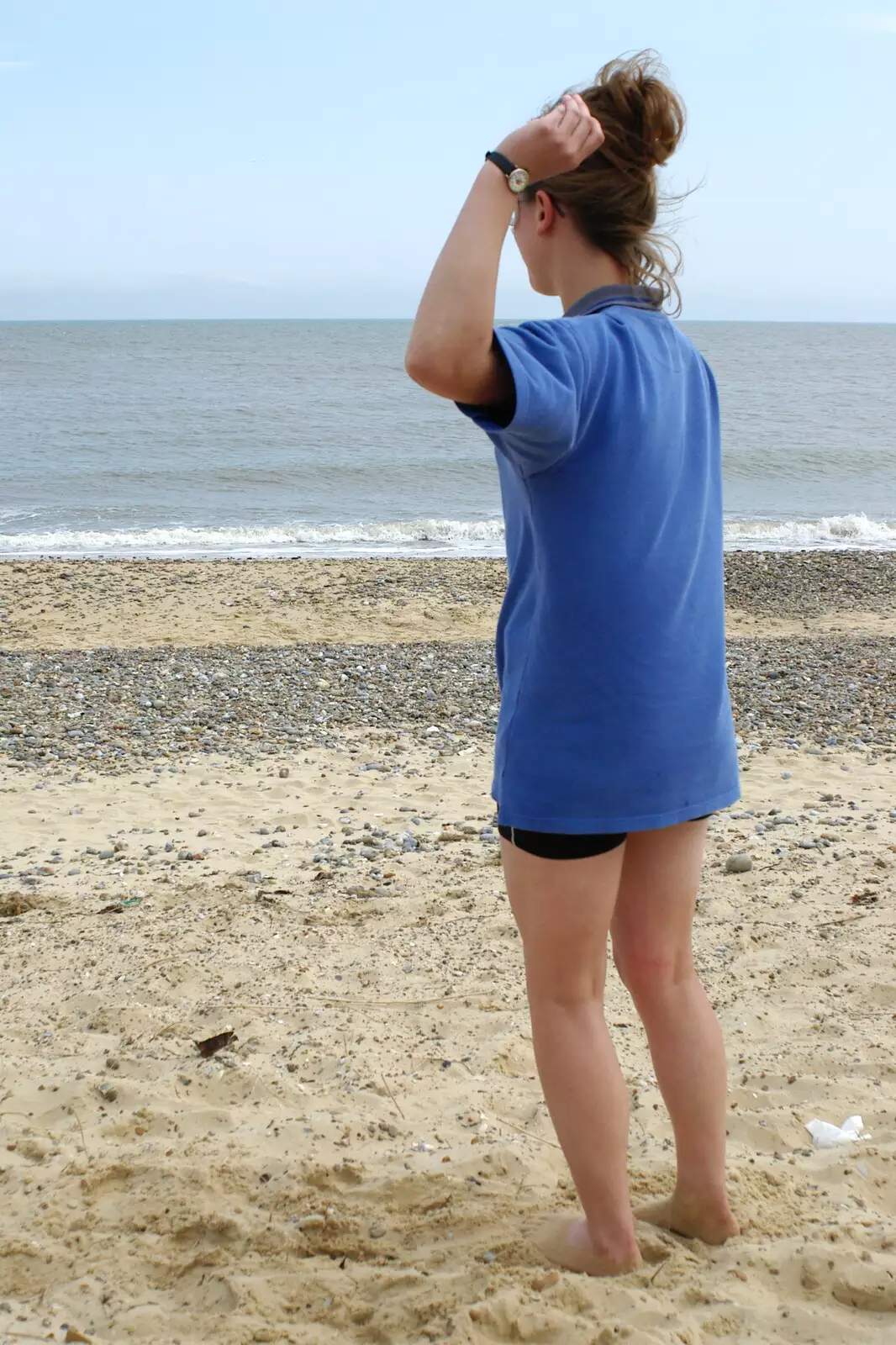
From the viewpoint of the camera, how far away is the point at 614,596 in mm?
1863

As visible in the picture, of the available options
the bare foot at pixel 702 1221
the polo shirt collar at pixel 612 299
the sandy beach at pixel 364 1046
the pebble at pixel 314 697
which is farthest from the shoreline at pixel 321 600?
the polo shirt collar at pixel 612 299

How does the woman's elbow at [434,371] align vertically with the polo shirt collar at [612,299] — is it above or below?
below

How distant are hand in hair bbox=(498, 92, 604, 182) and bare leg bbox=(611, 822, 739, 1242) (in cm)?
110

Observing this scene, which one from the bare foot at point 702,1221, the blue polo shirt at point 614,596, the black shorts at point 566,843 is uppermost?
the blue polo shirt at point 614,596

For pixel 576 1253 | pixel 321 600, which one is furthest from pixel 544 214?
pixel 321 600

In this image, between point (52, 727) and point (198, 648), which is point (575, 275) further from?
point (198, 648)

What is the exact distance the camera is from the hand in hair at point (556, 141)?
5.78 feet

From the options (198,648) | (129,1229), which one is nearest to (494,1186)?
(129,1229)

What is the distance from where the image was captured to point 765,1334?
2.04 metres

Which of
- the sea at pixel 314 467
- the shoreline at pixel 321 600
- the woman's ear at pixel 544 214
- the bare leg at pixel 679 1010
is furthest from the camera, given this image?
the sea at pixel 314 467

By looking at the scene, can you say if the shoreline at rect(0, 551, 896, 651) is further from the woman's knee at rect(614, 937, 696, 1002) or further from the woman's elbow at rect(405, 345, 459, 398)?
the woman's elbow at rect(405, 345, 459, 398)

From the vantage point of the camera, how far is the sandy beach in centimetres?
219

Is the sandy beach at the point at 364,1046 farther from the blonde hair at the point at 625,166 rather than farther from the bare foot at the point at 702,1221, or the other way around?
the blonde hair at the point at 625,166

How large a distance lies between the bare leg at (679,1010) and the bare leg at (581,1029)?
0.12 metres
